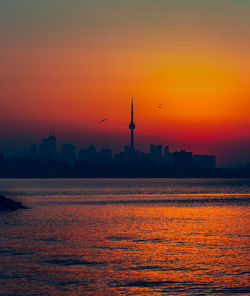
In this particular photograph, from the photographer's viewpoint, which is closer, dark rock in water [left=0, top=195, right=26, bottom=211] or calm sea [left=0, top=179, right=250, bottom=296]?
calm sea [left=0, top=179, right=250, bottom=296]

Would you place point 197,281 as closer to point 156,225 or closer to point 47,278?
point 47,278

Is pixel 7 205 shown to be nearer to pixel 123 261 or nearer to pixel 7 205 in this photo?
pixel 7 205

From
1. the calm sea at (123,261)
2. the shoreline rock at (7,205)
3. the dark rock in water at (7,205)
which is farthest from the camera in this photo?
the dark rock in water at (7,205)

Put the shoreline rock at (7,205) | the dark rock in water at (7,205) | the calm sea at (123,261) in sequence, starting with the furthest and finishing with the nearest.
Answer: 1. the dark rock in water at (7,205)
2. the shoreline rock at (7,205)
3. the calm sea at (123,261)

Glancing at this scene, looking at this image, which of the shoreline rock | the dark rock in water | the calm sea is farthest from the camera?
the dark rock in water

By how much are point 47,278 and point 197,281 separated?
9.30 metres

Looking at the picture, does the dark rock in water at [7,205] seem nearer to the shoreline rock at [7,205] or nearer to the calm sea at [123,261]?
the shoreline rock at [7,205]

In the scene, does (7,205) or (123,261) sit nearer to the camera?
(123,261)

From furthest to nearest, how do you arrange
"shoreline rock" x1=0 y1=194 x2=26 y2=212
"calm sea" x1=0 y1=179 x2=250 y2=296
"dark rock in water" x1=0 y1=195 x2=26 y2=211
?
"dark rock in water" x1=0 y1=195 x2=26 y2=211 < "shoreline rock" x1=0 y1=194 x2=26 y2=212 < "calm sea" x1=0 y1=179 x2=250 y2=296

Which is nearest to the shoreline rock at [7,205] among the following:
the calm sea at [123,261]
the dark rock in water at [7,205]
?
the dark rock in water at [7,205]

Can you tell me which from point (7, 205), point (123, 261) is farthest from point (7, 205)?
point (123, 261)

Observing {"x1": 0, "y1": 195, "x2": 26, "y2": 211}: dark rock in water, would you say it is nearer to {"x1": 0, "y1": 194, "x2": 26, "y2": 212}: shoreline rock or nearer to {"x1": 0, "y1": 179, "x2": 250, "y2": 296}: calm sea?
{"x1": 0, "y1": 194, "x2": 26, "y2": 212}: shoreline rock

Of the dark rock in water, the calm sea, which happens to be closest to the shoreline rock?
the dark rock in water

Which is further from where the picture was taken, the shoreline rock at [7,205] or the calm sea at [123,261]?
the shoreline rock at [7,205]
